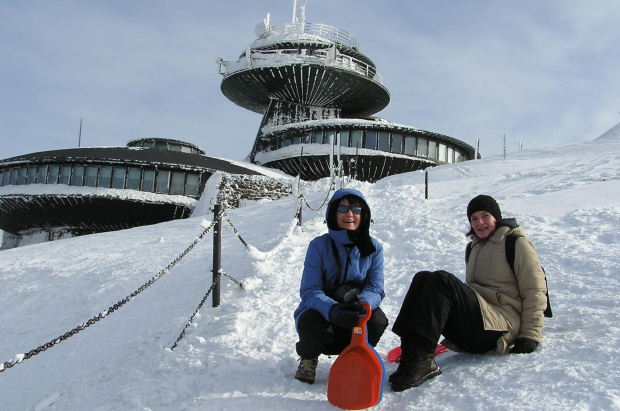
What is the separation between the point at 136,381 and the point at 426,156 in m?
29.4

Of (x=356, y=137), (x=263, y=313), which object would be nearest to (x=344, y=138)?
(x=356, y=137)

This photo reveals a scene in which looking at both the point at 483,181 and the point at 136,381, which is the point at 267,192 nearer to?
the point at 483,181

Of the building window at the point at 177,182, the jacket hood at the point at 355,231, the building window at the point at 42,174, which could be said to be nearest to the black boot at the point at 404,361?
the jacket hood at the point at 355,231

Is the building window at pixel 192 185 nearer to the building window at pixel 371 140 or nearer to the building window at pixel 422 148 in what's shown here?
the building window at pixel 371 140

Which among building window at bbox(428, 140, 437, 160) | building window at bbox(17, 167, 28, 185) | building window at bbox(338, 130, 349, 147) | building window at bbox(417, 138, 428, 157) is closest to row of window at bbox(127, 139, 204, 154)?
building window at bbox(17, 167, 28, 185)

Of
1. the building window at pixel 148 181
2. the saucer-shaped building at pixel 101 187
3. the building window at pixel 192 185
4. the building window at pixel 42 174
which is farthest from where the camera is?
the building window at pixel 192 185

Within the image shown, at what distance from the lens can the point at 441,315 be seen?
372 centimetres

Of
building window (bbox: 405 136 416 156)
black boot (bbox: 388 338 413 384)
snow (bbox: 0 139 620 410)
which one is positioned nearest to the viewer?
snow (bbox: 0 139 620 410)

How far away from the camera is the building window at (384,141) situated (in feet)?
103

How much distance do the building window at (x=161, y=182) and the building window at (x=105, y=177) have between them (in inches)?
89.9

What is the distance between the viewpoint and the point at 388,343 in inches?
200

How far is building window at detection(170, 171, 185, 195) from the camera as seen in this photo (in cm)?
2558

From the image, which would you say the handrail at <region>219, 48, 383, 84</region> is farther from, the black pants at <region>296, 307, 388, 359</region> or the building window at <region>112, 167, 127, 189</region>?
the black pants at <region>296, 307, 388, 359</region>

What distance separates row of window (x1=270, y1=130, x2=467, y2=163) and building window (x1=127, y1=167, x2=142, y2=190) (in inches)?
457
